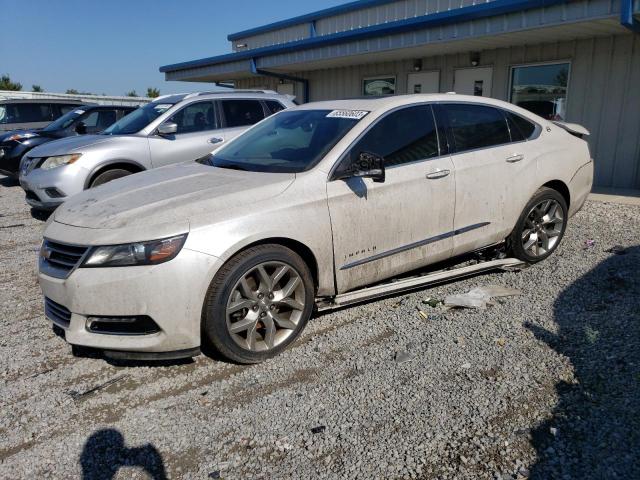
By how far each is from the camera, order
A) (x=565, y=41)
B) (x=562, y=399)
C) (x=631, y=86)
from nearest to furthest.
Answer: (x=562, y=399) < (x=631, y=86) < (x=565, y=41)

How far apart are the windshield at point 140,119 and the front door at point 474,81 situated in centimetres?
643

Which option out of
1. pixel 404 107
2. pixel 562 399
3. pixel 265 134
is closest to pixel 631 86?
pixel 404 107

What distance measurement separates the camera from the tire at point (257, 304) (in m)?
3.12

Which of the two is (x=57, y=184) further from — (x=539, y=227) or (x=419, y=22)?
(x=419, y=22)

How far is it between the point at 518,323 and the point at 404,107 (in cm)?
191

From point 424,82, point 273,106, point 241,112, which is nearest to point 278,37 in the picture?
point 424,82

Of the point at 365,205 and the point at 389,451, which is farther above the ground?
the point at 365,205

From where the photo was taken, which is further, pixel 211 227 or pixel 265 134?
pixel 265 134

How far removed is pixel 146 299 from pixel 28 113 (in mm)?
12900

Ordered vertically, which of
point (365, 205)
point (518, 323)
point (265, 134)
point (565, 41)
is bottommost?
point (518, 323)

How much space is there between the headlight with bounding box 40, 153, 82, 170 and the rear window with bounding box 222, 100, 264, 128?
2.20 m

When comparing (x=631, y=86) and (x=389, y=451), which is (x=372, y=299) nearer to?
(x=389, y=451)

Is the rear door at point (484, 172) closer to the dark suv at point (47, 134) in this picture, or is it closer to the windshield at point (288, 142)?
the windshield at point (288, 142)

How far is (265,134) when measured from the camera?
4.54 meters
